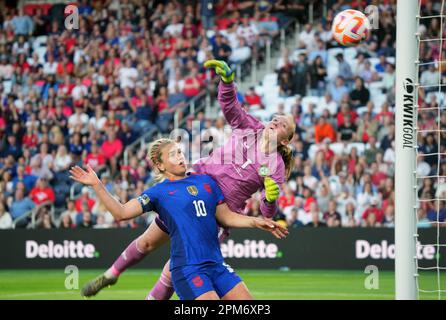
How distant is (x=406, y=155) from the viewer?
7.95 meters

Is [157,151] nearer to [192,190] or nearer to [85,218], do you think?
[192,190]

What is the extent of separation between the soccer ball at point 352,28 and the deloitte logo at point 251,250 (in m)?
6.76

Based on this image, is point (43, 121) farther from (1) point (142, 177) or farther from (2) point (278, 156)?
(2) point (278, 156)

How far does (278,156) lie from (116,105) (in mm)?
12353

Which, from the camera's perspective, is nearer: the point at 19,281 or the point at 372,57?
the point at 19,281

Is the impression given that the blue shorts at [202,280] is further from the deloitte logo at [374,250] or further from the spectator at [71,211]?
the spectator at [71,211]

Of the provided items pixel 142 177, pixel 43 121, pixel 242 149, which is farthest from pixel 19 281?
pixel 242 149

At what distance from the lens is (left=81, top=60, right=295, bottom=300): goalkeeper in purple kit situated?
8.48 meters

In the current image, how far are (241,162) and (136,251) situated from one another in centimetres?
135

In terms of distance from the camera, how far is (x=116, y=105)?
20.5 m

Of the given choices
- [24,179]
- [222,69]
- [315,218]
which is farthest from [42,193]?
[222,69]

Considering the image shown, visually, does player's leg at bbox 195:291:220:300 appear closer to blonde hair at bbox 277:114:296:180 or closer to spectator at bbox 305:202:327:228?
blonde hair at bbox 277:114:296:180
